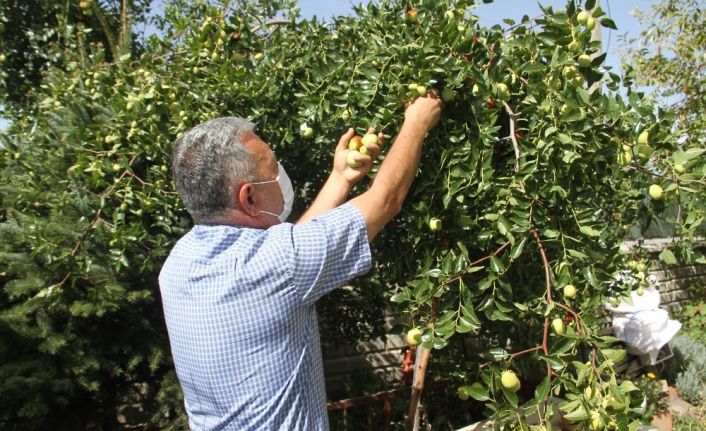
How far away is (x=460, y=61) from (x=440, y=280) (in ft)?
2.00

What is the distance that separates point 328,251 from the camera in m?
1.29

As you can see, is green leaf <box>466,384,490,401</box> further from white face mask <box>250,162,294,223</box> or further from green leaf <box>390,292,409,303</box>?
white face mask <box>250,162,294,223</box>

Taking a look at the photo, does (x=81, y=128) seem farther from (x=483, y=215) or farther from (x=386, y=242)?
(x=483, y=215)

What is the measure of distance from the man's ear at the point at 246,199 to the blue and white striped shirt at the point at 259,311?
0.05 meters

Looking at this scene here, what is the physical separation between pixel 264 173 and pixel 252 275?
0.30 m

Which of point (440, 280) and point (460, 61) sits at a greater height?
point (460, 61)

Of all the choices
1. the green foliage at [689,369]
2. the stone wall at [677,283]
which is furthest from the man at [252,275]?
the stone wall at [677,283]

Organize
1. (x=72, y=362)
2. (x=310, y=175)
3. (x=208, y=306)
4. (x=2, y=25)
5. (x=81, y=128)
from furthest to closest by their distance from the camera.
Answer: (x=2, y=25)
(x=310, y=175)
(x=72, y=362)
(x=81, y=128)
(x=208, y=306)

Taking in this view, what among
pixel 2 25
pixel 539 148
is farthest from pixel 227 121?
pixel 2 25

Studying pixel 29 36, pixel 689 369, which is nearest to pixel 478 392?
pixel 29 36

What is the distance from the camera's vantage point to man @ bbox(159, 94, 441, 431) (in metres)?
1.27

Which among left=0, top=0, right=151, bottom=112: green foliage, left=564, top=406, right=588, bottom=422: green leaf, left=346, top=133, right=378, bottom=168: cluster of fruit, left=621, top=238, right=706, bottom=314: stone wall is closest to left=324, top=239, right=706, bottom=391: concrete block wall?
left=621, top=238, right=706, bottom=314: stone wall

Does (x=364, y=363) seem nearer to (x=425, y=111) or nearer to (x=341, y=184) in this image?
(x=341, y=184)

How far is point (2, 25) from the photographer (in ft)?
14.0
